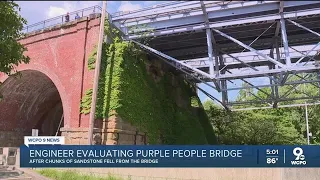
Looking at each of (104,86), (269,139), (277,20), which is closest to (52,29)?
(104,86)

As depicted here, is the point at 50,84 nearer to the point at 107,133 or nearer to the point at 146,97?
the point at 146,97

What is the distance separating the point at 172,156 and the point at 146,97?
796 cm

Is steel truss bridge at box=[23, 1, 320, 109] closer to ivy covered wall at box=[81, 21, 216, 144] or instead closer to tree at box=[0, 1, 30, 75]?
ivy covered wall at box=[81, 21, 216, 144]

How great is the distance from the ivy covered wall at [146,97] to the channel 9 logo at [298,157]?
8564 millimetres

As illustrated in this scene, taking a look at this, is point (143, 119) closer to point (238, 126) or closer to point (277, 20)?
point (277, 20)

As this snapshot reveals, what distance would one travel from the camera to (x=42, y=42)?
22.3m

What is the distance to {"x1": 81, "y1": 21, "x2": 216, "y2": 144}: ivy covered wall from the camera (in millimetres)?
18141

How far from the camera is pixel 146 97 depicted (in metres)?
20.5

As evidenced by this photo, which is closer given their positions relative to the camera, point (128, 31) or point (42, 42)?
point (128, 31)

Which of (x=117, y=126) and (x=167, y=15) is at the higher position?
(x=167, y=15)

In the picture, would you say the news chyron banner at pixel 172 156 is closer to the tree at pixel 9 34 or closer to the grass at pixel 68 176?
the grass at pixel 68 176

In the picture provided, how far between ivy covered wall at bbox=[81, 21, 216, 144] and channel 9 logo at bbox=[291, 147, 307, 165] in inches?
337

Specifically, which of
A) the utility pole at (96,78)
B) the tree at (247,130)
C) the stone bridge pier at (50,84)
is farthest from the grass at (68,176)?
the tree at (247,130)

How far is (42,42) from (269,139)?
23087 millimetres
